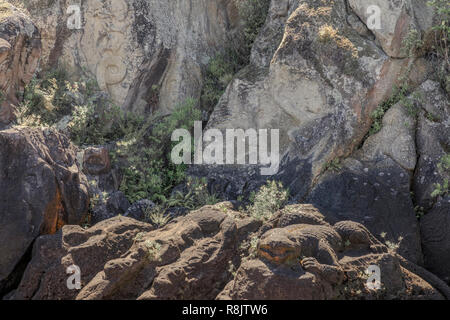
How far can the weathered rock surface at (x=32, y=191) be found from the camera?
558cm

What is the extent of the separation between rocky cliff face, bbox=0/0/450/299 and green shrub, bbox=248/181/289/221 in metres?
0.08

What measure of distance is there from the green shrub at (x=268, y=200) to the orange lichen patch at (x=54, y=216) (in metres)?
2.23

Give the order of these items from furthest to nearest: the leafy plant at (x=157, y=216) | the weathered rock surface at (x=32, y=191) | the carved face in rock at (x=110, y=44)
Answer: the carved face in rock at (x=110, y=44) < the leafy plant at (x=157, y=216) < the weathered rock surface at (x=32, y=191)

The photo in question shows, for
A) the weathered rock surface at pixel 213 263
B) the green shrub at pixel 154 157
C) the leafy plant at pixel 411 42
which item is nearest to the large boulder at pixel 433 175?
the leafy plant at pixel 411 42

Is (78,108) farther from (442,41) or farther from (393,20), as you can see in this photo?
(442,41)

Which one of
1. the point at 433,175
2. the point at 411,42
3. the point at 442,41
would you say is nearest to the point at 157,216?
the point at 433,175

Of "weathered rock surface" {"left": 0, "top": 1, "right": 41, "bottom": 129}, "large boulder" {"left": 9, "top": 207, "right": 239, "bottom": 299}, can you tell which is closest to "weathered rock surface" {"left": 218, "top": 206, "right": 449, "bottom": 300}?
"large boulder" {"left": 9, "top": 207, "right": 239, "bottom": 299}

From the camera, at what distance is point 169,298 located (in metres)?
4.86

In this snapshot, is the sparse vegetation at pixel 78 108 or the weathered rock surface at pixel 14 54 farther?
the sparse vegetation at pixel 78 108

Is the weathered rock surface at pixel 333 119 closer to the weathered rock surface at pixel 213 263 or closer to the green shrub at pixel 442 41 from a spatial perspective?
→ the green shrub at pixel 442 41

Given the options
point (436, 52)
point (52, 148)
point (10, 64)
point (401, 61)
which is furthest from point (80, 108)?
point (436, 52)

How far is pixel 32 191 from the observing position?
19.2 ft
